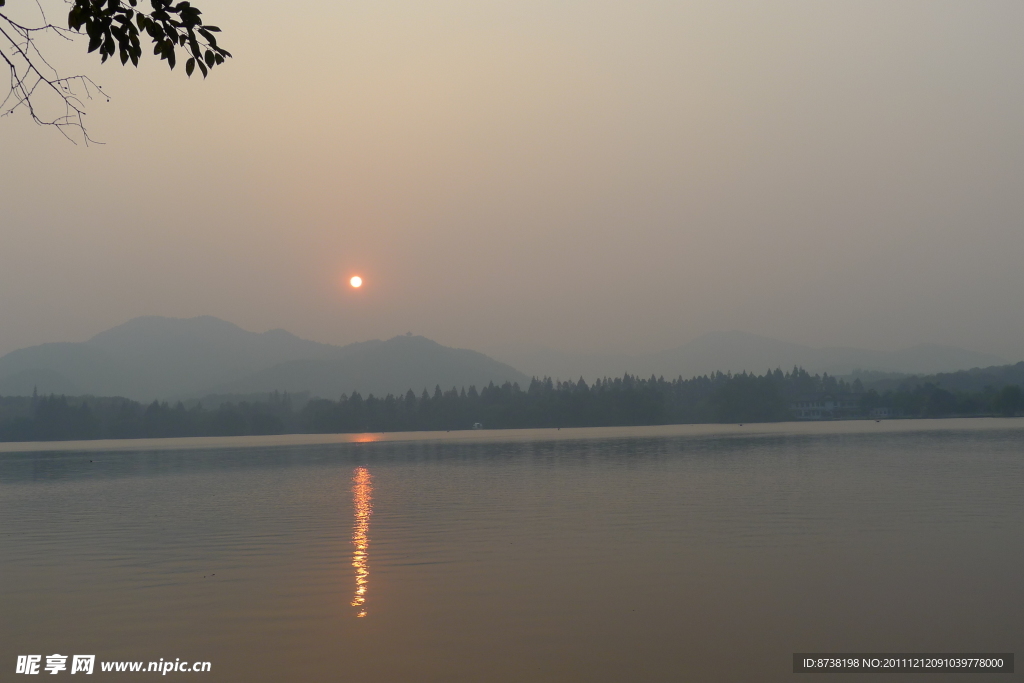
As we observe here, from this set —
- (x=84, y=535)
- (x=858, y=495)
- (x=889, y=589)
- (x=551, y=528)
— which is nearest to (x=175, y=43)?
(x=889, y=589)

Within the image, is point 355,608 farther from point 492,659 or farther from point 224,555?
point 224,555

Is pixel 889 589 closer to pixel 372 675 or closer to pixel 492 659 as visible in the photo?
pixel 492 659

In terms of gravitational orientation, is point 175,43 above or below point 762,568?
above

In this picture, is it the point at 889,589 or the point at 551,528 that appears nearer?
the point at 889,589

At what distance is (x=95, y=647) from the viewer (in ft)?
51.8

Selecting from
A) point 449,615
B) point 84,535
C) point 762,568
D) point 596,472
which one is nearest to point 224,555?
point 84,535

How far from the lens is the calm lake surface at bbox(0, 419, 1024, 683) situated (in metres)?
14.8

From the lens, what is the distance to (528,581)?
67.4 ft

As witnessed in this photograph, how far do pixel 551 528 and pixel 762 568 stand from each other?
32.2ft

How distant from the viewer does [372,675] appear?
45.3ft

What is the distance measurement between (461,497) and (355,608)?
24504 millimetres

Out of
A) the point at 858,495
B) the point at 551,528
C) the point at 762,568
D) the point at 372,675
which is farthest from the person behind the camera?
the point at 858,495

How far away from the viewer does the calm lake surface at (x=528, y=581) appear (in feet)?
48.4

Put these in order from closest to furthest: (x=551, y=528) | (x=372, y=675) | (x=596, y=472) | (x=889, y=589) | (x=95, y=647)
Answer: (x=372, y=675) → (x=95, y=647) → (x=889, y=589) → (x=551, y=528) → (x=596, y=472)
